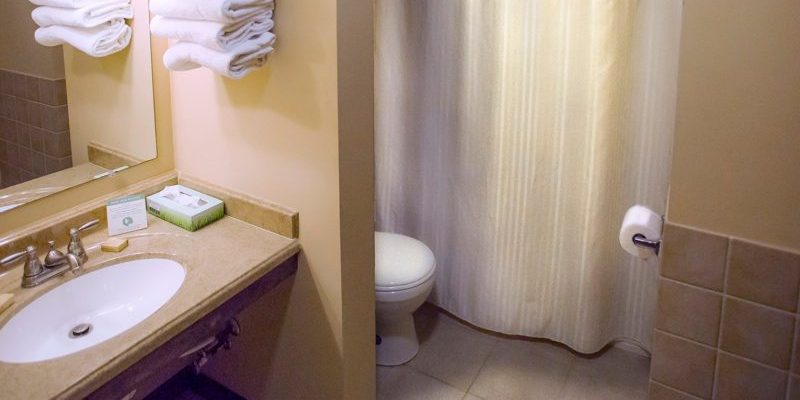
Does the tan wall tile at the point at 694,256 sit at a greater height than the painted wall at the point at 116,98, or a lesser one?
lesser

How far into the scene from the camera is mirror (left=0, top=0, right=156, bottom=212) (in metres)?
1.73

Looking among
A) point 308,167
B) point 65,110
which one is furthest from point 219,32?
point 65,110

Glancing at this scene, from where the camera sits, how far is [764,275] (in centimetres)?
130

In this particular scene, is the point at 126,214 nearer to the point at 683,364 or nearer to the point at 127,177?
the point at 127,177

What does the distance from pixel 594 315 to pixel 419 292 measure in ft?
2.22

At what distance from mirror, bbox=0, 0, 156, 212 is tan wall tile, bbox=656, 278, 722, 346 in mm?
1527

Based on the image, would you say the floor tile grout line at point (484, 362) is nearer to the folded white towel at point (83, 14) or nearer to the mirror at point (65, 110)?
the mirror at point (65, 110)

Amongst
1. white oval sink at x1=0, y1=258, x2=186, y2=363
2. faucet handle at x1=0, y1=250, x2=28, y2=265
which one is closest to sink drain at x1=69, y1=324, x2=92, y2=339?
white oval sink at x1=0, y1=258, x2=186, y2=363

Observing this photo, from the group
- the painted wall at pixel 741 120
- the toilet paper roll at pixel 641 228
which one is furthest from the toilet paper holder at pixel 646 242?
the painted wall at pixel 741 120

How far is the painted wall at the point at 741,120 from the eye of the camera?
120 centimetres

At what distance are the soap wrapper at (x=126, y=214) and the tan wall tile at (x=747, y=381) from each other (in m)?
1.53

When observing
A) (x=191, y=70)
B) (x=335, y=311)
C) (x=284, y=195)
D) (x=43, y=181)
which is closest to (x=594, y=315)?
(x=335, y=311)

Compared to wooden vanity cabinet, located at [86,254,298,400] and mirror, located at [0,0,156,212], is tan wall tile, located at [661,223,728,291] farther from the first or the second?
mirror, located at [0,0,156,212]

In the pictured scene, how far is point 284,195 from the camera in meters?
1.94
